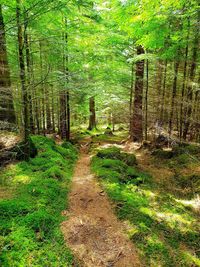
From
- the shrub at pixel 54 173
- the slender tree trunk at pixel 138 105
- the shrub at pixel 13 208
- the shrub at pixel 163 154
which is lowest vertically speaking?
the shrub at pixel 163 154

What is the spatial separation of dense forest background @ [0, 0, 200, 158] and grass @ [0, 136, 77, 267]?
1662mm

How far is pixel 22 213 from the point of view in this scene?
4.44m

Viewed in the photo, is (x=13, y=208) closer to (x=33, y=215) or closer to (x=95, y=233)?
(x=33, y=215)

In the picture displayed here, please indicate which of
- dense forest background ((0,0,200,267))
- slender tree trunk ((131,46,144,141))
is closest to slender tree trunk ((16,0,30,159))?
dense forest background ((0,0,200,267))

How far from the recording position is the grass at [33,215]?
350cm

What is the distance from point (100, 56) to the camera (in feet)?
41.1

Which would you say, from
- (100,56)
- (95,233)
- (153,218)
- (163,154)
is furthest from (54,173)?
(100,56)

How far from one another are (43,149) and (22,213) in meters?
4.47

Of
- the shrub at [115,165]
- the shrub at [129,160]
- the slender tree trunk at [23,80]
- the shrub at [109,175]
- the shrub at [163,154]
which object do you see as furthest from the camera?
the shrub at [163,154]

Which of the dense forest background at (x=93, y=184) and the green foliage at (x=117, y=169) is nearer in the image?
the dense forest background at (x=93, y=184)

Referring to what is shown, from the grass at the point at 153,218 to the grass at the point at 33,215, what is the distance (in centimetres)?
150

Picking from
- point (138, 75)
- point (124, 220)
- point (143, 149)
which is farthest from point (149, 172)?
point (138, 75)

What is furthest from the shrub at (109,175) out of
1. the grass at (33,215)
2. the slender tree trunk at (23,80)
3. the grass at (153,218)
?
the slender tree trunk at (23,80)

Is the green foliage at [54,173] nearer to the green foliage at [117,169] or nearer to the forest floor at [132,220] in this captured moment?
the forest floor at [132,220]
